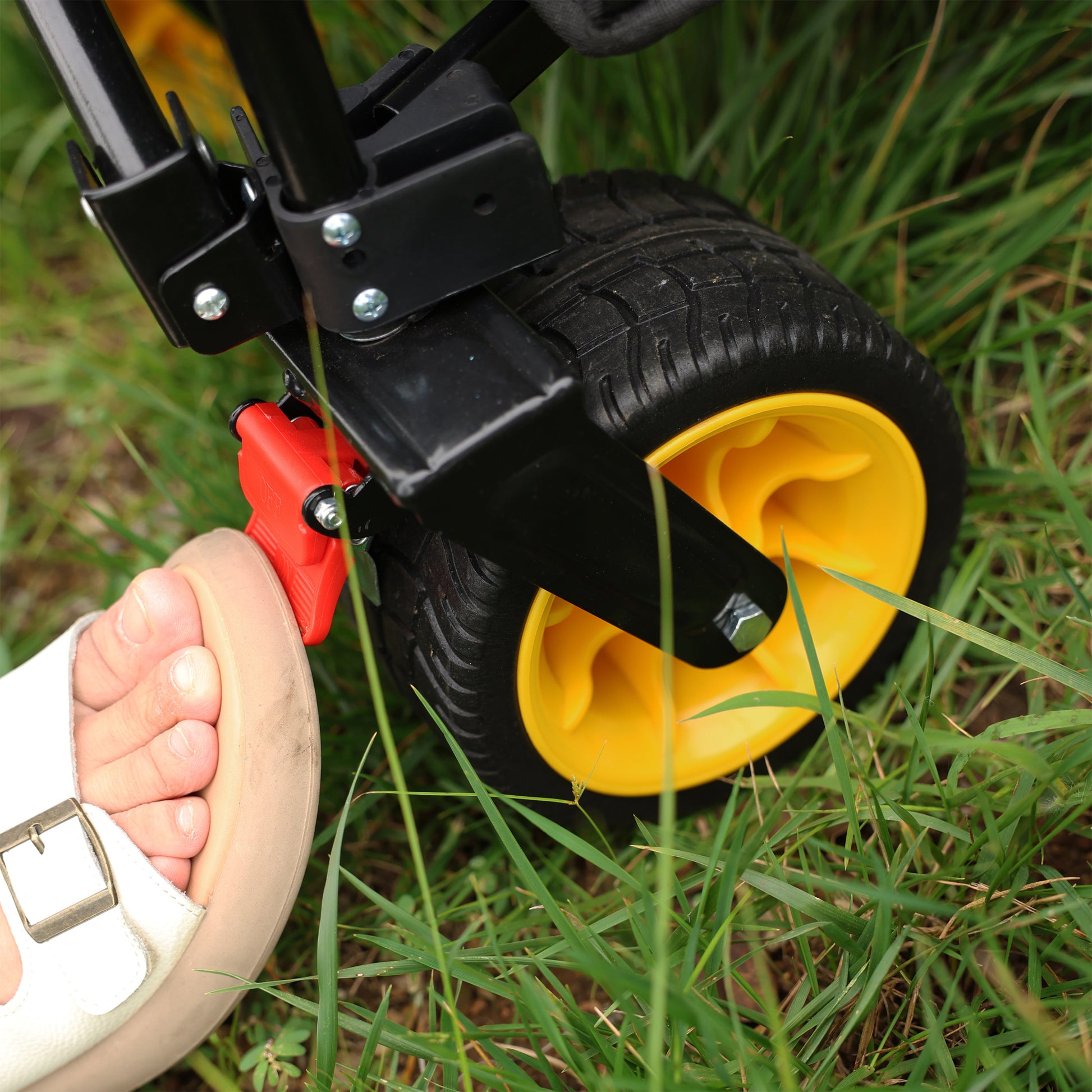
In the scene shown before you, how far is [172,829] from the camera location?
3.08 feet

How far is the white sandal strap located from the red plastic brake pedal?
286mm

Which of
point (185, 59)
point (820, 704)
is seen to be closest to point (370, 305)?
point (820, 704)

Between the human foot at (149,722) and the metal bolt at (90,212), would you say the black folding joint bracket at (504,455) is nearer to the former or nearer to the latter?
the metal bolt at (90,212)

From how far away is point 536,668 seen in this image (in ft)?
3.13

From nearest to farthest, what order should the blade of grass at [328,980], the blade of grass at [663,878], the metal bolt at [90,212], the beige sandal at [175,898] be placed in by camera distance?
the blade of grass at [663,878]
the metal bolt at [90,212]
the blade of grass at [328,980]
the beige sandal at [175,898]

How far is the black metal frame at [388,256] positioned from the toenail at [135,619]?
335 mm

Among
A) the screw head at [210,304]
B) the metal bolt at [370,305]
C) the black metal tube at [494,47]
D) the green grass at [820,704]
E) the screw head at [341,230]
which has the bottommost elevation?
the green grass at [820,704]

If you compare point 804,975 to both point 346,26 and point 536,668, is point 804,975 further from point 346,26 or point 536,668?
point 346,26

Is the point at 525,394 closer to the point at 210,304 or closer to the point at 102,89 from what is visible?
the point at 210,304

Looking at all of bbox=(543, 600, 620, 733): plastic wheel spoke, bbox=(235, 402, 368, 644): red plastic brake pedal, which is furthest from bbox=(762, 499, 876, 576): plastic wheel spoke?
bbox=(235, 402, 368, 644): red plastic brake pedal

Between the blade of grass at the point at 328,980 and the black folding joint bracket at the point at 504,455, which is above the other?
the black folding joint bracket at the point at 504,455

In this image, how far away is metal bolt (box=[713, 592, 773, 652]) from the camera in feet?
3.20

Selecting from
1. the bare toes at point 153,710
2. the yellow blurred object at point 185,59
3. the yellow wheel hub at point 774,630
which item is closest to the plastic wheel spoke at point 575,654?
the yellow wheel hub at point 774,630

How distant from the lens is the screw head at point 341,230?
2.32ft
